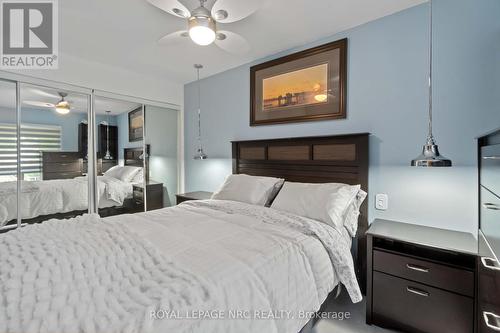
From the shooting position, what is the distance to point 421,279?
4.96 feet

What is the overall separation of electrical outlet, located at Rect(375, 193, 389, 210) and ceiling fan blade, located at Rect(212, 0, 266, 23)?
1.78 meters

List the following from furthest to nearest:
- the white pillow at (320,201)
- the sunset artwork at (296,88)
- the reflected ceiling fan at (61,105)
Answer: the reflected ceiling fan at (61,105) < the sunset artwork at (296,88) < the white pillow at (320,201)

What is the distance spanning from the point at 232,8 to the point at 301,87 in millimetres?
1193

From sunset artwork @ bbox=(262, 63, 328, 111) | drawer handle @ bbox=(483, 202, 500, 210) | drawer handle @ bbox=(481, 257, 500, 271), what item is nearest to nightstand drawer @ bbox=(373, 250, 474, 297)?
drawer handle @ bbox=(481, 257, 500, 271)

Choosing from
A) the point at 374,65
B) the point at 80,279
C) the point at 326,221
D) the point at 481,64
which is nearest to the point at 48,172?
the point at 80,279

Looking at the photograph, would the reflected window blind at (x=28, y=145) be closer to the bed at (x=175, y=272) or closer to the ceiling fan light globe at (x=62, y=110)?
the ceiling fan light globe at (x=62, y=110)

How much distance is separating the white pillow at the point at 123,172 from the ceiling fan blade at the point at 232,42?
2314 mm

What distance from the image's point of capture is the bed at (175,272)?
0.77 metres

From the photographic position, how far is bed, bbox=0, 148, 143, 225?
2.44 metres

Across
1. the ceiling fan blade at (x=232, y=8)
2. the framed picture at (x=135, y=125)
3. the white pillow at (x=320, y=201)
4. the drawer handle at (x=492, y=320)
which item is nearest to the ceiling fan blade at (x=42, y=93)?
the framed picture at (x=135, y=125)

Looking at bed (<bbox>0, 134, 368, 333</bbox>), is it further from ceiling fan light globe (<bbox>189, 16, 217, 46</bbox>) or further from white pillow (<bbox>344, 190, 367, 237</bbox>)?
ceiling fan light globe (<bbox>189, 16, 217, 46</bbox>)

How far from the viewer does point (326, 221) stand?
5.78ft

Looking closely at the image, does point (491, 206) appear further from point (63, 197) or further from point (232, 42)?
point (63, 197)

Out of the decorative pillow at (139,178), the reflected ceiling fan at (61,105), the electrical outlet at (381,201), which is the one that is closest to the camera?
the electrical outlet at (381,201)
